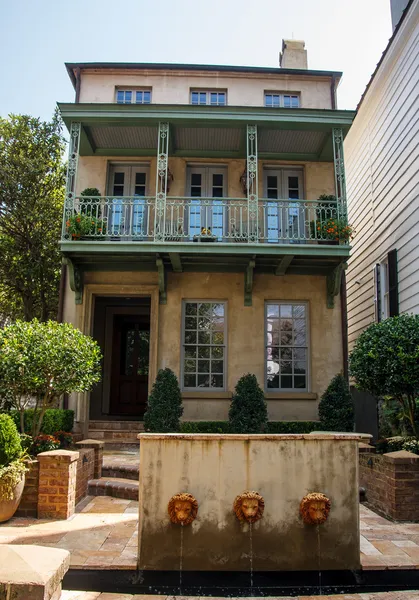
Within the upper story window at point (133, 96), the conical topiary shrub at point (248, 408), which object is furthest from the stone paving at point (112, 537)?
the upper story window at point (133, 96)

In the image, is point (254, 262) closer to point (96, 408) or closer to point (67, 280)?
point (67, 280)

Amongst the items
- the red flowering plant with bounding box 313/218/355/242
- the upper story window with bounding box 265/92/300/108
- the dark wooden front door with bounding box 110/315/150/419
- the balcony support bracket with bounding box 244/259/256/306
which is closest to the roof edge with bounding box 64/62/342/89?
the upper story window with bounding box 265/92/300/108

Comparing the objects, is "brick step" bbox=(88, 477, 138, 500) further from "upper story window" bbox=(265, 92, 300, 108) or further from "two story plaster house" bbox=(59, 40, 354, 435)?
"upper story window" bbox=(265, 92, 300, 108)

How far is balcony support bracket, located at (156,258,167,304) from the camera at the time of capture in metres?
11.1

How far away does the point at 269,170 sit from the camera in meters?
12.7

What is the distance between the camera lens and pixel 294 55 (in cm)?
1395

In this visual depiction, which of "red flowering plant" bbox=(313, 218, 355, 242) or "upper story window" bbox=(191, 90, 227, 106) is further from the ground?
"upper story window" bbox=(191, 90, 227, 106)

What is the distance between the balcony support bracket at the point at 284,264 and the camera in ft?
35.9

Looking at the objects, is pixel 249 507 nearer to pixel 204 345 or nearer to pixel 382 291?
pixel 204 345

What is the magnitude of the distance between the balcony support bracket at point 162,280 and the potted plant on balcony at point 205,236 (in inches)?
36.9

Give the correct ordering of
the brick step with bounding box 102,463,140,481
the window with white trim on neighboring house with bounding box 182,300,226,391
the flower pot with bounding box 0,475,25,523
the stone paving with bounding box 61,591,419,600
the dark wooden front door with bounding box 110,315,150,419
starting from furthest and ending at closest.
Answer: the dark wooden front door with bounding box 110,315,150,419, the window with white trim on neighboring house with bounding box 182,300,226,391, the brick step with bounding box 102,463,140,481, the flower pot with bounding box 0,475,25,523, the stone paving with bounding box 61,591,419,600

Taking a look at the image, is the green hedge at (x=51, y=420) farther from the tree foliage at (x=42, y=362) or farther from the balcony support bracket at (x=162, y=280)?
the balcony support bracket at (x=162, y=280)

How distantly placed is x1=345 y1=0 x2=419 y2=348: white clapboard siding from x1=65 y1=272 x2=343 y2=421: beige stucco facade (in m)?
1.84

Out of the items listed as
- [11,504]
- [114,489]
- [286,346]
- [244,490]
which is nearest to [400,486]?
[244,490]
